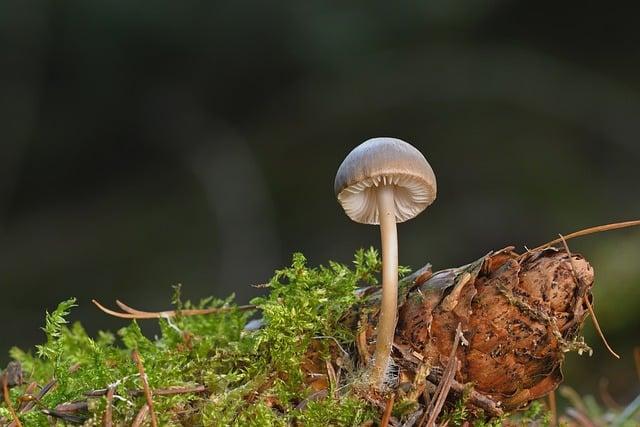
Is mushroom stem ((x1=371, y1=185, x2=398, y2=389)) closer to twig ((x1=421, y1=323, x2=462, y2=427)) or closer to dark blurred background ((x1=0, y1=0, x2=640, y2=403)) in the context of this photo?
twig ((x1=421, y1=323, x2=462, y2=427))

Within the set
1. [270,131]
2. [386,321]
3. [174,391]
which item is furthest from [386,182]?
[270,131]

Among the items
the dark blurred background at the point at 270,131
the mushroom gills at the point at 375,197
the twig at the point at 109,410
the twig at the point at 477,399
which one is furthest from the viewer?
the dark blurred background at the point at 270,131

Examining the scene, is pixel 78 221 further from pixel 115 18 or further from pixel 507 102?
pixel 507 102

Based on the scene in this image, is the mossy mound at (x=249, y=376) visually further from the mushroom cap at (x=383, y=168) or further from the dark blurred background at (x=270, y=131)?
the dark blurred background at (x=270, y=131)

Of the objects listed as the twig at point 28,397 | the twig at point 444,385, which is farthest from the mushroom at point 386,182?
the twig at point 28,397

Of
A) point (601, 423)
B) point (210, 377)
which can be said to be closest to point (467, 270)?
point (210, 377)

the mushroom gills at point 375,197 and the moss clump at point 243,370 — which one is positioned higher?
the mushroom gills at point 375,197

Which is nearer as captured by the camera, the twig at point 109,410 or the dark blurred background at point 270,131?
the twig at point 109,410
